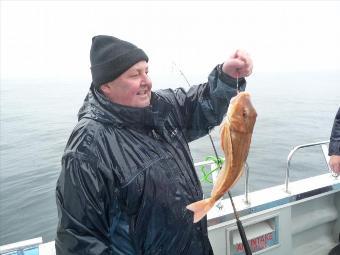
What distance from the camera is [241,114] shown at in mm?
1802

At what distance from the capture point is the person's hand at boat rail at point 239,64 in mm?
2273

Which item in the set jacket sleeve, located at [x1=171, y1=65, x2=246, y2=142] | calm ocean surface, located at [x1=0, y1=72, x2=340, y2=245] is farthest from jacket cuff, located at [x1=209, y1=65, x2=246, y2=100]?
calm ocean surface, located at [x1=0, y1=72, x2=340, y2=245]

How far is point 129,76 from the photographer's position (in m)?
2.21

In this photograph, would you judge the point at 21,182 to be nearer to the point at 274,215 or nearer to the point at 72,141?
the point at 274,215

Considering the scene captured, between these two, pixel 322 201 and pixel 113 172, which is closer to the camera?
pixel 113 172

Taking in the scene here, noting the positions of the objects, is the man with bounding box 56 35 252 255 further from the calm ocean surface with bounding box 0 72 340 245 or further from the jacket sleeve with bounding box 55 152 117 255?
the calm ocean surface with bounding box 0 72 340 245

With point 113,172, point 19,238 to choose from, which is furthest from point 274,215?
point 19,238

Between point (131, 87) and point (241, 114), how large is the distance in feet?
2.52

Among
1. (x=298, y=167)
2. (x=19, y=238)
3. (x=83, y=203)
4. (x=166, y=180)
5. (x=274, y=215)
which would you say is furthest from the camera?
(x=298, y=167)

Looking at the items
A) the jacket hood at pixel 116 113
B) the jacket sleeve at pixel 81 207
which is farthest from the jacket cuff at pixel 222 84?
the jacket sleeve at pixel 81 207

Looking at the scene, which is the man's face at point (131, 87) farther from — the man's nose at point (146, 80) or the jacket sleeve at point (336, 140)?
the jacket sleeve at point (336, 140)

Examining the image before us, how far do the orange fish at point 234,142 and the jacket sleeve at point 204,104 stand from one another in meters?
0.67

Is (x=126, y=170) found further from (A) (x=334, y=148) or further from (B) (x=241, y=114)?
(A) (x=334, y=148)

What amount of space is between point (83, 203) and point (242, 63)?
135 centimetres
